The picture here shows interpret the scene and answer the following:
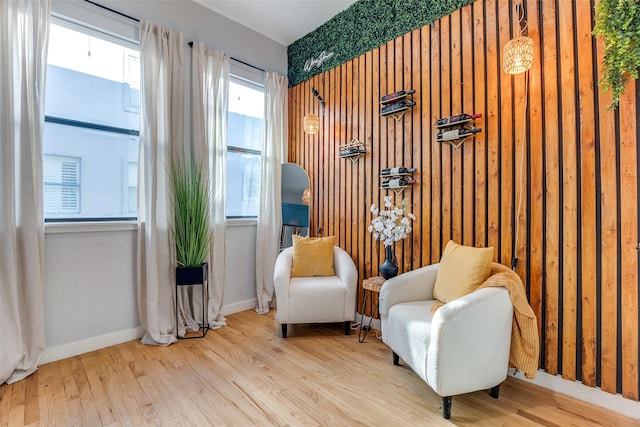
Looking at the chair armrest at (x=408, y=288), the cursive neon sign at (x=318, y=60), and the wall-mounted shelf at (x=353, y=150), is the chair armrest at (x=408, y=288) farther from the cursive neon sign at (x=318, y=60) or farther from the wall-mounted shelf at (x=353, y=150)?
the cursive neon sign at (x=318, y=60)

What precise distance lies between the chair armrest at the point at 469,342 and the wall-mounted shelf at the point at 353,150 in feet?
6.17

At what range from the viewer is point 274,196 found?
3793 millimetres

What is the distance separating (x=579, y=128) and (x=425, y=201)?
1.16 m

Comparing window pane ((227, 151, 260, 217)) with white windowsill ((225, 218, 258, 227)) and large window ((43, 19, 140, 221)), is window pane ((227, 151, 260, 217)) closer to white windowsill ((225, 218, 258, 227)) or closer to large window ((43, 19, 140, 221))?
white windowsill ((225, 218, 258, 227))

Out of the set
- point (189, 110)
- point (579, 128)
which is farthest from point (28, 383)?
point (579, 128)

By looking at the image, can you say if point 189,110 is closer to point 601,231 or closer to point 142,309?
point 142,309

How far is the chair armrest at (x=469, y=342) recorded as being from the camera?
1690 mm

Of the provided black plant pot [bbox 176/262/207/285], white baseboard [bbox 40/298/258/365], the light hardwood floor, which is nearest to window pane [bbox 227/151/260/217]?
black plant pot [bbox 176/262/207/285]

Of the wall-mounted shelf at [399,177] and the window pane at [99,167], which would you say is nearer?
the window pane at [99,167]

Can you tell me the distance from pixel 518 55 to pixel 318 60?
2295 millimetres

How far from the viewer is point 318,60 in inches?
145

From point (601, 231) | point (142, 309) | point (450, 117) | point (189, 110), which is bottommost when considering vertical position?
point (142, 309)

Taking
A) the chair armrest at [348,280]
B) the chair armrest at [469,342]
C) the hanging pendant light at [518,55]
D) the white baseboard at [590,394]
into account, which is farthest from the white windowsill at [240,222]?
the white baseboard at [590,394]

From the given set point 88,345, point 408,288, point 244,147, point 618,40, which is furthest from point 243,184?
point 618,40
